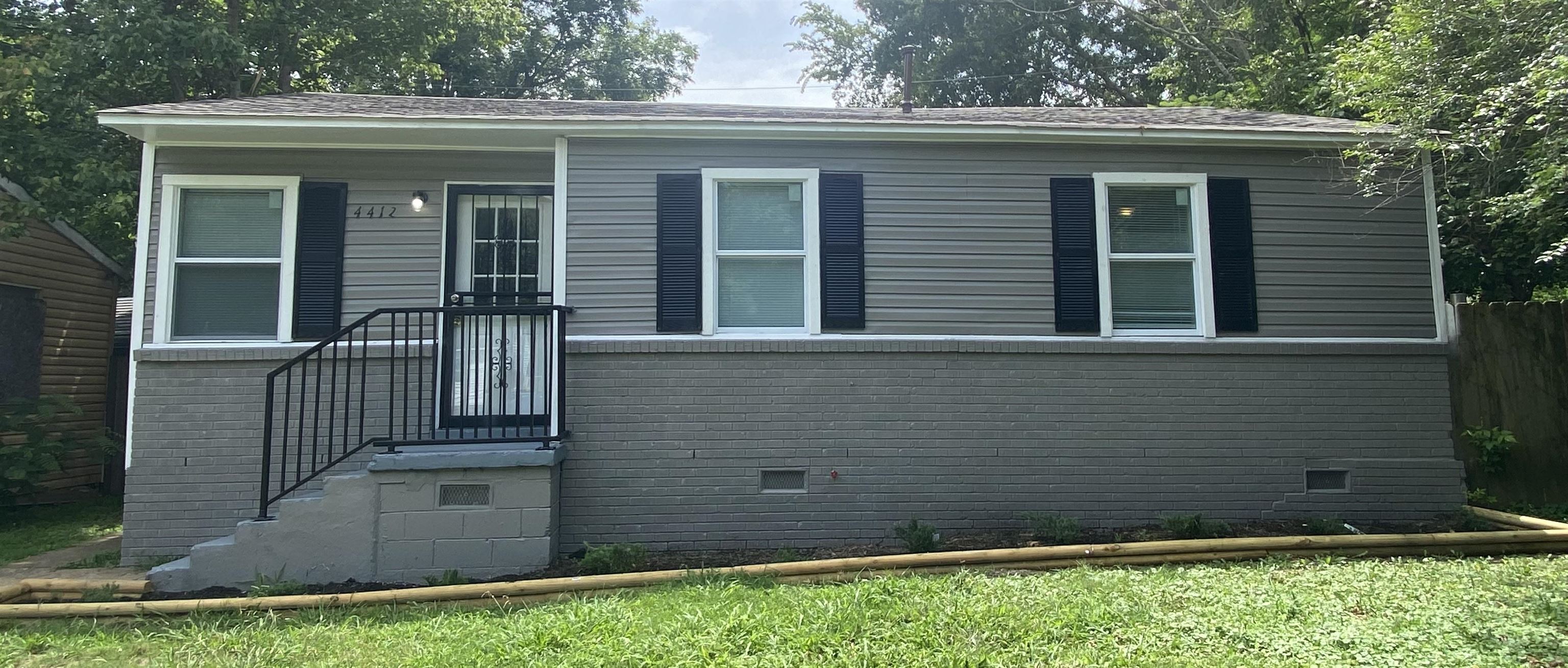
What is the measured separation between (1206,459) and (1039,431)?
48.2 inches

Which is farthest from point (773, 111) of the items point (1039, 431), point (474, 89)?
point (474, 89)

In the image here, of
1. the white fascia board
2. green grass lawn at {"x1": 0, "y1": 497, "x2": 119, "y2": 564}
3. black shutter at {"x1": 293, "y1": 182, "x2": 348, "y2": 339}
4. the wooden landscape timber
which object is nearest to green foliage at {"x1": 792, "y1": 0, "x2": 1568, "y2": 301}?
the white fascia board

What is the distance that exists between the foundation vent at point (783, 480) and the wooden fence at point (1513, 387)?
18.3 ft

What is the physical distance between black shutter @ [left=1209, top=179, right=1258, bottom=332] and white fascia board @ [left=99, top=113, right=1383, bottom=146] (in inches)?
15.1

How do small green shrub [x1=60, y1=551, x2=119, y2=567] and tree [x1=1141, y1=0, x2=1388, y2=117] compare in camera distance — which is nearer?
small green shrub [x1=60, y1=551, x2=119, y2=567]

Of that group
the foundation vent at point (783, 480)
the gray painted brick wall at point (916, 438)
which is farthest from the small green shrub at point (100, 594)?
the foundation vent at point (783, 480)

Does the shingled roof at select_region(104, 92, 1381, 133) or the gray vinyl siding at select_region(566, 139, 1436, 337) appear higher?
the shingled roof at select_region(104, 92, 1381, 133)

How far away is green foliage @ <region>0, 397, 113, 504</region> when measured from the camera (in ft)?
24.7

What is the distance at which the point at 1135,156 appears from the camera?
20.6 ft

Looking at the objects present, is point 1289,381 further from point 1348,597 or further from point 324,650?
point 324,650

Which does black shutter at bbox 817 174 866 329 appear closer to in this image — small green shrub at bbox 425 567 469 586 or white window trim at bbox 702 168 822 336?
white window trim at bbox 702 168 822 336

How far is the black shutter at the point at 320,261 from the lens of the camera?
19.7 feet

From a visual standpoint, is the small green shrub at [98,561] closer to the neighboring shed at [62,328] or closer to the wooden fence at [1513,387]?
the neighboring shed at [62,328]

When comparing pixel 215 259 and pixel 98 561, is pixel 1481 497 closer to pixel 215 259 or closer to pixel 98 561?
pixel 215 259
